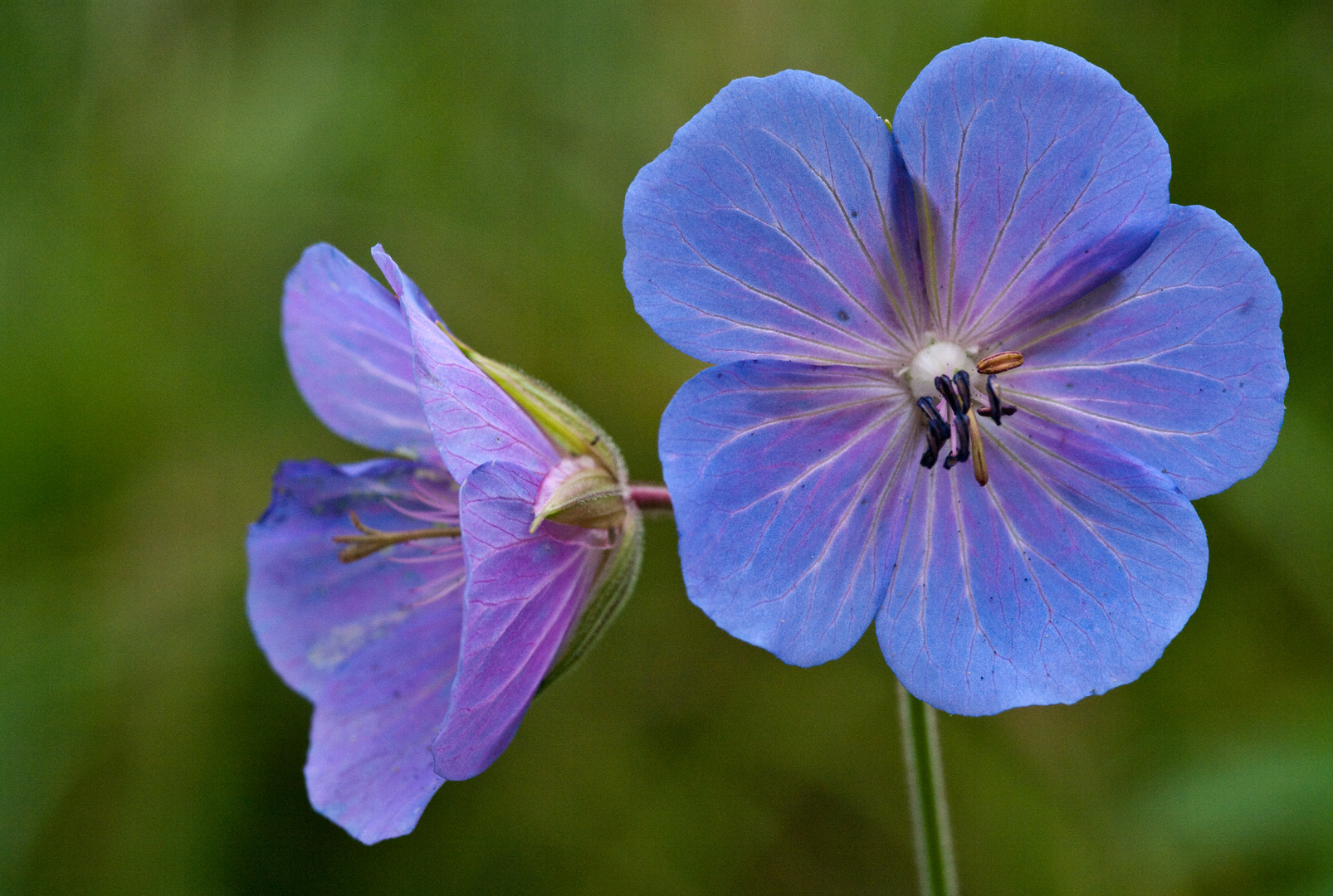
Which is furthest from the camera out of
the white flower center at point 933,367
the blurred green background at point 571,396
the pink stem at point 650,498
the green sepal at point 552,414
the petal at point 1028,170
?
the blurred green background at point 571,396

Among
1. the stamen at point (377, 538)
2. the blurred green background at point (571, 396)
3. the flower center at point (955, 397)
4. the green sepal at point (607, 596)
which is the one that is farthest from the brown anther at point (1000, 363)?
the blurred green background at point (571, 396)

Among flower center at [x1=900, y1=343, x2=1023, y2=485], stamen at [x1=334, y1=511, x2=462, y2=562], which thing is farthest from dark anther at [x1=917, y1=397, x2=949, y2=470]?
stamen at [x1=334, y1=511, x2=462, y2=562]

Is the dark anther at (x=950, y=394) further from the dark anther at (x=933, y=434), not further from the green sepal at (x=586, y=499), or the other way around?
the green sepal at (x=586, y=499)

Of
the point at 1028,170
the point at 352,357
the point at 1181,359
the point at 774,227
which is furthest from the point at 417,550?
the point at 1181,359

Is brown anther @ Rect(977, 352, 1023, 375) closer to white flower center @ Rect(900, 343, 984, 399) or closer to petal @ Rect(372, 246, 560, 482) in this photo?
white flower center @ Rect(900, 343, 984, 399)

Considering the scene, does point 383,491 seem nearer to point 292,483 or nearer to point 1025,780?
point 292,483

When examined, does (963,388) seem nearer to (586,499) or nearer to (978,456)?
(978,456)

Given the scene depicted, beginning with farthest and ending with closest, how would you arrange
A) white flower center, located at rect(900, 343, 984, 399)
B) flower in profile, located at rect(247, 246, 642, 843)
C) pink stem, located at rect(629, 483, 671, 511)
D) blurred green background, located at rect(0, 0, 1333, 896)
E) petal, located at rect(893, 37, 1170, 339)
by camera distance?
blurred green background, located at rect(0, 0, 1333, 896) < pink stem, located at rect(629, 483, 671, 511) < white flower center, located at rect(900, 343, 984, 399) < flower in profile, located at rect(247, 246, 642, 843) < petal, located at rect(893, 37, 1170, 339)
